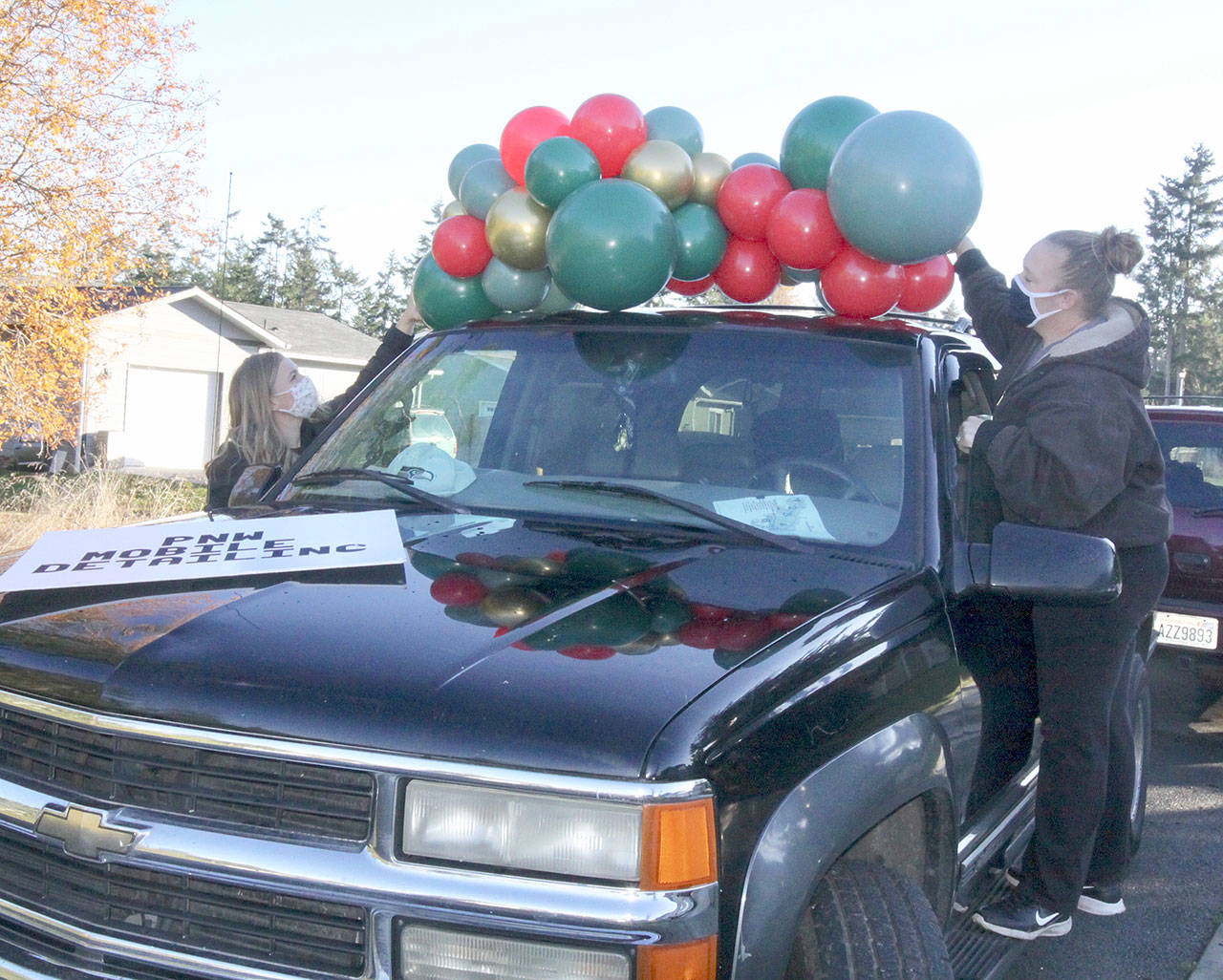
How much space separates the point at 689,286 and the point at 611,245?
0.92 metres

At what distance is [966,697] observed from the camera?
2752 mm

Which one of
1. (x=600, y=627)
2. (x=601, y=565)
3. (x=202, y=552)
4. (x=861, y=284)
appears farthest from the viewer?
(x=861, y=284)

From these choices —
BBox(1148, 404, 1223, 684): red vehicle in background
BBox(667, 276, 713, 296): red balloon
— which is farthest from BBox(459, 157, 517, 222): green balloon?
BBox(1148, 404, 1223, 684): red vehicle in background

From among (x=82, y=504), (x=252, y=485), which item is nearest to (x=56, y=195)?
(x=82, y=504)

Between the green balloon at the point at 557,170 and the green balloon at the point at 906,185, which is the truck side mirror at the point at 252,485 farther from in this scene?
the green balloon at the point at 906,185

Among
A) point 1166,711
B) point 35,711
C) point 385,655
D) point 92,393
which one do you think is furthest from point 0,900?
point 92,393

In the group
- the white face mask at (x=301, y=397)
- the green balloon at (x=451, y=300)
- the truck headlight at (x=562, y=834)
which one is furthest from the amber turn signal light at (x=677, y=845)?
the white face mask at (x=301, y=397)

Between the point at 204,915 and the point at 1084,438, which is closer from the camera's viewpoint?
the point at 204,915

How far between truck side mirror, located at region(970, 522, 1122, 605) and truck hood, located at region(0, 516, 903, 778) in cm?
28

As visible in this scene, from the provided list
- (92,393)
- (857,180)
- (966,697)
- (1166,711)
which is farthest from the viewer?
(92,393)

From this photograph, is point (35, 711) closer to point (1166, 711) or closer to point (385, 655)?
point (385, 655)

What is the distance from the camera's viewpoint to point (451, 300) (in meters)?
4.38

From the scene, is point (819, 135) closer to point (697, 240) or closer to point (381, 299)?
point (697, 240)

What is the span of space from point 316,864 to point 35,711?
667 mm
